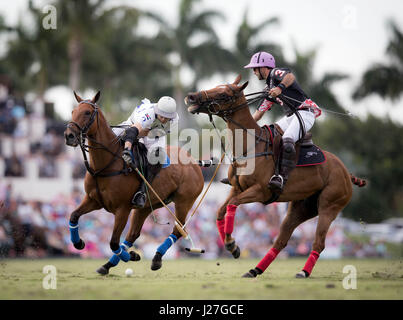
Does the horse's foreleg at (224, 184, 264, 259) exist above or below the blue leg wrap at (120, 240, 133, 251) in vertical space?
above

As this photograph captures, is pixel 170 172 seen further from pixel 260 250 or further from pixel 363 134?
pixel 363 134

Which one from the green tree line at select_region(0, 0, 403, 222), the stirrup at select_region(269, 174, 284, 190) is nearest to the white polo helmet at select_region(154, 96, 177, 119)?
the stirrup at select_region(269, 174, 284, 190)

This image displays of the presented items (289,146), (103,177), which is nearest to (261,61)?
(289,146)

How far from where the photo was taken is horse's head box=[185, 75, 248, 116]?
916 cm

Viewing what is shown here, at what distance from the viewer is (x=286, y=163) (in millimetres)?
9570

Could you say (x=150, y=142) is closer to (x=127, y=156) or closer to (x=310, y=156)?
(x=127, y=156)

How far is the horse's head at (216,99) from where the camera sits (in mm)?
9156

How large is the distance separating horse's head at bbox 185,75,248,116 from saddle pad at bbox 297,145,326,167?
1506 millimetres

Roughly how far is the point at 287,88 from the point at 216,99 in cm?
145

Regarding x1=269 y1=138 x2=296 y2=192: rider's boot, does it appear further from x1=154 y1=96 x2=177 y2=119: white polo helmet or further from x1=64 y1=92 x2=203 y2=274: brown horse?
x1=64 y1=92 x2=203 y2=274: brown horse

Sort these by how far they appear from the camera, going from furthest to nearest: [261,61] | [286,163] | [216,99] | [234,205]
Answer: [261,61], [286,163], [216,99], [234,205]

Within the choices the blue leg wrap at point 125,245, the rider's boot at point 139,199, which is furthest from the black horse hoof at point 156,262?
the rider's boot at point 139,199
